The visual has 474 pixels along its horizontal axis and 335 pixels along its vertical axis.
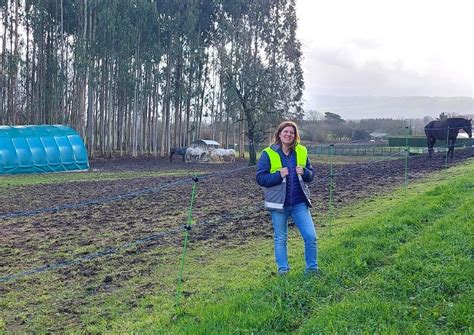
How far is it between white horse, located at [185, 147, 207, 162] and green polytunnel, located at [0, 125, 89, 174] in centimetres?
829

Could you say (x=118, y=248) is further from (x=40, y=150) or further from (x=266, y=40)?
(x=266, y=40)

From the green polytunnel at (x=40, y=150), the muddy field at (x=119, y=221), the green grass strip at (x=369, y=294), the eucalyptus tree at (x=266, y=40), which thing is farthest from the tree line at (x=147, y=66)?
the green grass strip at (x=369, y=294)

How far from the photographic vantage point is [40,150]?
23.4m

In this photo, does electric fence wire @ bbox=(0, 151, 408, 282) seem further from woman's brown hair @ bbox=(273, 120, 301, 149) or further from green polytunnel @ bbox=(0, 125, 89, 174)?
green polytunnel @ bbox=(0, 125, 89, 174)

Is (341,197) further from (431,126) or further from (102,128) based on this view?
(102,128)

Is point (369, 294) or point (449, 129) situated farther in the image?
point (449, 129)

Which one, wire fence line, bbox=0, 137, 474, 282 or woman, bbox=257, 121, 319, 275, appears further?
wire fence line, bbox=0, 137, 474, 282

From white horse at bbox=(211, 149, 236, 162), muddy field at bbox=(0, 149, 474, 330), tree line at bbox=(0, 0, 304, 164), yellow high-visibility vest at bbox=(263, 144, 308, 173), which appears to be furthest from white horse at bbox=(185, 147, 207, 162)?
yellow high-visibility vest at bbox=(263, 144, 308, 173)

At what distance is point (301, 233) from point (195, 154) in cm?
2685

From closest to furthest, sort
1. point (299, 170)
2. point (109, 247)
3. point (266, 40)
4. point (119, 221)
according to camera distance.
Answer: point (299, 170), point (109, 247), point (119, 221), point (266, 40)

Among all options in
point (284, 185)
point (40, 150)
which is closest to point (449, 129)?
point (284, 185)

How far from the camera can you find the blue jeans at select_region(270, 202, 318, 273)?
4.98 m

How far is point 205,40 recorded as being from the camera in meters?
37.5

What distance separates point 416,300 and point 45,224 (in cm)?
794
